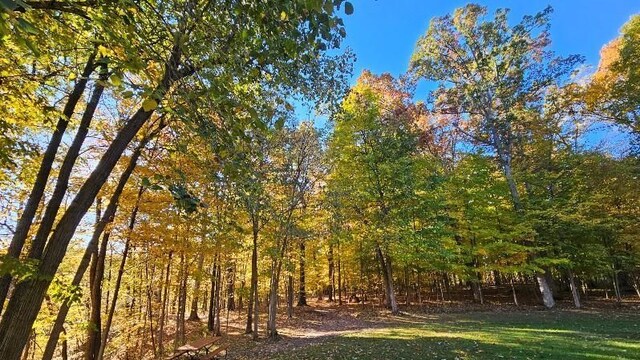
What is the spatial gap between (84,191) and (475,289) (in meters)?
23.7

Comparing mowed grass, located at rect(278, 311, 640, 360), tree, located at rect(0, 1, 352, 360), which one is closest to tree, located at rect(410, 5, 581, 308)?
mowed grass, located at rect(278, 311, 640, 360)

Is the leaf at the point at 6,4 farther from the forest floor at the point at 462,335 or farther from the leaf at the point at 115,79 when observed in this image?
the forest floor at the point at 462,335

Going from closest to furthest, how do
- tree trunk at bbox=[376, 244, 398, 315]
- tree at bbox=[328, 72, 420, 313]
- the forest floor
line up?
the forest floor
tree at bbox=[328, 72, 420, 313]
tree trunk at bbox=[376, 244, 398, 315]

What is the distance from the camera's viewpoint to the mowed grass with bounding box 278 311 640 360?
26.9 feet

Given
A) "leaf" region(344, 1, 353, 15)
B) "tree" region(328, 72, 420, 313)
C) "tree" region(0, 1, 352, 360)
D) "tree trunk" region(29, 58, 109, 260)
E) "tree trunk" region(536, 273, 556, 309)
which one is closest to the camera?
"leaf" region(344, 1, 353, 15)

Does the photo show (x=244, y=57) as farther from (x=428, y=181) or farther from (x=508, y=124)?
(x=508, y=124)

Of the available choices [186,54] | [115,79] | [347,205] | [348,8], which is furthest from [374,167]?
[115,79]

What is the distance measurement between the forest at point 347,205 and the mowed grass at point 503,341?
11 centimetres

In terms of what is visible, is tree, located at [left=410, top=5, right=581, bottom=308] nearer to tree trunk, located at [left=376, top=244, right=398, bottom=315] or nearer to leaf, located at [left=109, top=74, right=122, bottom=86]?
tree trunk, located at [left=376, top=244, right=398, bottom=315]

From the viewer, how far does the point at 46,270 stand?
3.84 meters

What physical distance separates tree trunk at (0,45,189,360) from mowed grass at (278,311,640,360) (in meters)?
6.48

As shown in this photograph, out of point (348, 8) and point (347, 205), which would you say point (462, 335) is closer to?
point (347, 205)

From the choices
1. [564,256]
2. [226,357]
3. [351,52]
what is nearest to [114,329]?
[226,357]

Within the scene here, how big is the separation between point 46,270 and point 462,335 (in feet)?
36.8
